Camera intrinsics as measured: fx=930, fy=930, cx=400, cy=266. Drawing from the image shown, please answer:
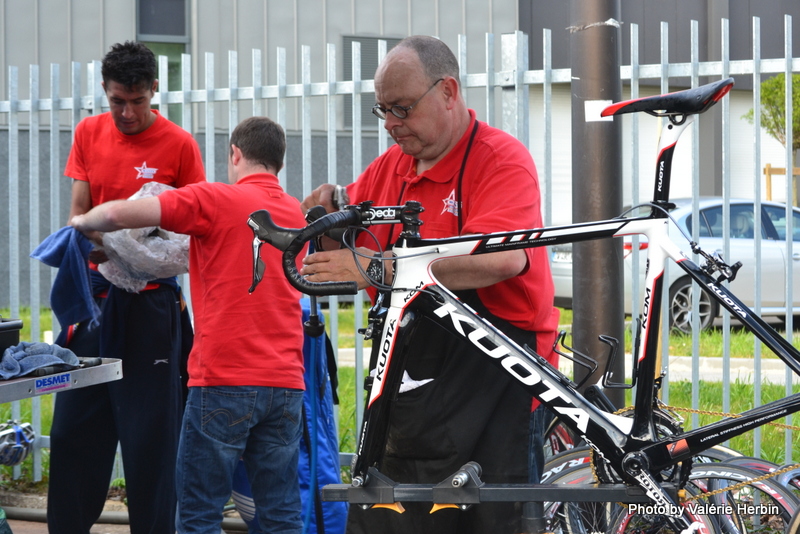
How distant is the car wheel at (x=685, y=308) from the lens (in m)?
6.55

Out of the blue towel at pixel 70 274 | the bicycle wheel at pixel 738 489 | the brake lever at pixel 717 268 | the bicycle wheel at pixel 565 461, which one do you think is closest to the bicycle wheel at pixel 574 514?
the bicycle wheel at pixel 565 461

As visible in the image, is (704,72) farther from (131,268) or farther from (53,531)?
(53,531)

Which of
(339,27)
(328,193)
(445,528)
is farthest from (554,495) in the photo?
(339,27)

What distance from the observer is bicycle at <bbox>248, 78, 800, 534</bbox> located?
2369 mm

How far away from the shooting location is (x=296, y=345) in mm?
3688

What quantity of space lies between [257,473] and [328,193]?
4.33 feet

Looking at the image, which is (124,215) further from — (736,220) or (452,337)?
(736,220)

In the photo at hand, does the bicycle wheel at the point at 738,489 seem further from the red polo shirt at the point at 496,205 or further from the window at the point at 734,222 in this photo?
the window at the point at 734,222

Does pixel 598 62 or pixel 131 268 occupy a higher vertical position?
pixel 598 62

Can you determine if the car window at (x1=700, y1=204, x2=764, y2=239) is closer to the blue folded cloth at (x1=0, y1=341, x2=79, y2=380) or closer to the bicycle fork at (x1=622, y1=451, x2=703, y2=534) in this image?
the bicycle fork at (x1=622, y1=451, x2=703, y2=534)

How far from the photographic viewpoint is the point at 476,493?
2357 millimetres

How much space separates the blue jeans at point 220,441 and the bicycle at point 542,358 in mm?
1128

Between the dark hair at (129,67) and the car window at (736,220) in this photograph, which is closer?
the dark hair at (129,67)

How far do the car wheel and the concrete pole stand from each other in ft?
5.73
